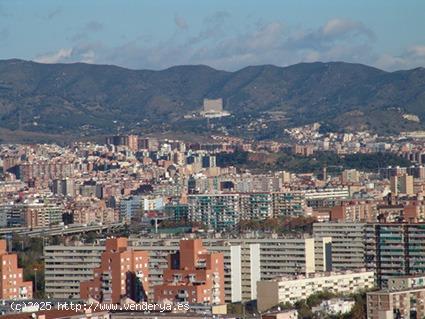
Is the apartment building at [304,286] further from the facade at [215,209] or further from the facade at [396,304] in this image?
the facade at [215,209]

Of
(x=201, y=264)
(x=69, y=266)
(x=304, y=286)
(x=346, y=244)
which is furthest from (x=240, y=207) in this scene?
(x=201, y=264)

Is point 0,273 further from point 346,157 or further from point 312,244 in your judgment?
point 346,157

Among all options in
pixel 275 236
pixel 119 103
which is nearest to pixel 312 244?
pixel 275 236

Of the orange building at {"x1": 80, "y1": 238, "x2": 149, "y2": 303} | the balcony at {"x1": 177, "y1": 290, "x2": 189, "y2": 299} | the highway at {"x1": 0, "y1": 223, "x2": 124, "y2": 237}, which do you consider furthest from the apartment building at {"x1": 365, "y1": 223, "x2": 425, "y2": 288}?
the highway at {"x1": 0, "y1": 223, "x2": 124, "y2": 237}

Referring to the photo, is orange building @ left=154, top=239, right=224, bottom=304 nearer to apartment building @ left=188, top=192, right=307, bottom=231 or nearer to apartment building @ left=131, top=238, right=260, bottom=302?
apartment building @ left=131, top=238, right=260, bottom=302

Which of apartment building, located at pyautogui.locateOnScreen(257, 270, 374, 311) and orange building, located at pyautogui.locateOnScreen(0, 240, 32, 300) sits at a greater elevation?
orange building, located at pyautogui.locateOnScreen(0, 240, 32, 300)
